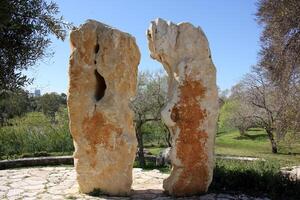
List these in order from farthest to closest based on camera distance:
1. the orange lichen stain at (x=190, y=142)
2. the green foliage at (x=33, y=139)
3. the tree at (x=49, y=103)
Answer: the tree at (x=49, y=103) → the green foliage at (x=33, y=139) → the orange lichen stain at (x=190, y=142)

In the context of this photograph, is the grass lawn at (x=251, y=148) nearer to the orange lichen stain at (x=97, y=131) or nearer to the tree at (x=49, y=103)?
the orange lichen stain at (x=97, y=131)

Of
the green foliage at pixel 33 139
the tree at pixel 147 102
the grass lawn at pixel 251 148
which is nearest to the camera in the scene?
the tree at pixel 147 102

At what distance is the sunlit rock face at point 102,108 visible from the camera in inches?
437

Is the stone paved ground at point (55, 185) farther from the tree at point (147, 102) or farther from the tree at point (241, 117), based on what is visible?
the tree at point (241, 117)

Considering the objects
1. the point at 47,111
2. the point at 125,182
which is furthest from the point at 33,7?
the point at 47,111

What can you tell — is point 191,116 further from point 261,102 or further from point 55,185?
point 261,102

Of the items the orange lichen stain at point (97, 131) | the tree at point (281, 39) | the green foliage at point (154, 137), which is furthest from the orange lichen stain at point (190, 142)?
the green foliage at point (154, 137)

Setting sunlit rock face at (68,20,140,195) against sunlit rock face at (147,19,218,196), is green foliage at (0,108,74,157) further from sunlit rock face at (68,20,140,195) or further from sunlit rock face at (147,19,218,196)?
sunlit rock face at (147,19,218,196)

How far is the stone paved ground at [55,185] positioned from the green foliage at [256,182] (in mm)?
638

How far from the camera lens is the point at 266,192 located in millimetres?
11367

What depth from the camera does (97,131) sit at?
36.5 feet

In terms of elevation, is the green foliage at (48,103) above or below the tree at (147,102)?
above

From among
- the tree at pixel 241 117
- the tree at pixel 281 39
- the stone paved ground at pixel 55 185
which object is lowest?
the stone paved ground at pixel 55 185

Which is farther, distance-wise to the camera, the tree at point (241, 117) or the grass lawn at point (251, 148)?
the tree at point (241, 117)
